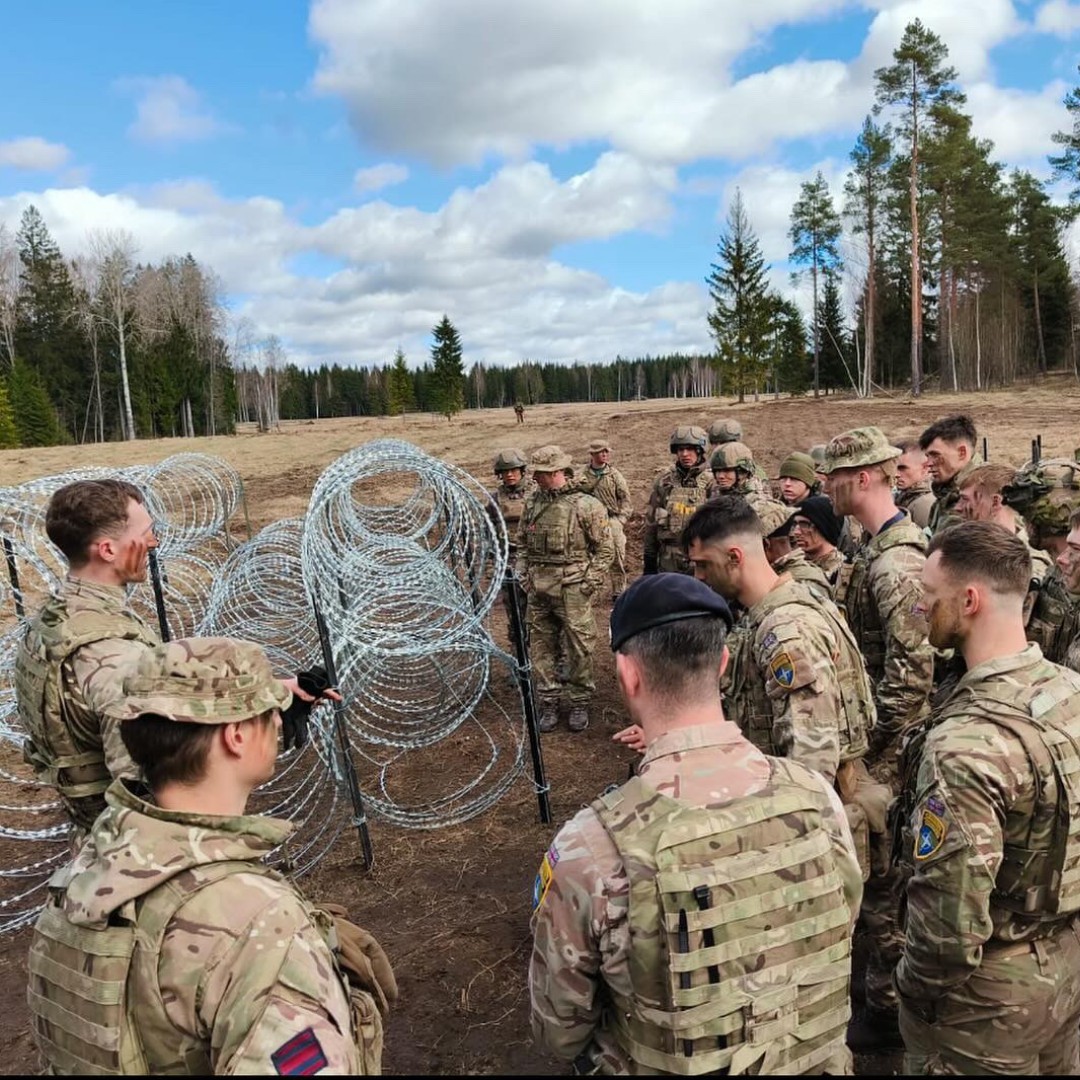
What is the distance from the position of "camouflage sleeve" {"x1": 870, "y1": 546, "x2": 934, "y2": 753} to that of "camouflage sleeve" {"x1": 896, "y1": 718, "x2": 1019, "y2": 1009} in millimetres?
1518

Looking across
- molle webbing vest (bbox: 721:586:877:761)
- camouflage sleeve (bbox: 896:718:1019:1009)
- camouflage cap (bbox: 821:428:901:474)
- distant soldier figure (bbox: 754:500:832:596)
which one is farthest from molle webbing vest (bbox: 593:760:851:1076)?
camouflage cap (bbox: 821:428:901:474)

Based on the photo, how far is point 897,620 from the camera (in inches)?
143

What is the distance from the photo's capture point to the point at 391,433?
33812 millimetres

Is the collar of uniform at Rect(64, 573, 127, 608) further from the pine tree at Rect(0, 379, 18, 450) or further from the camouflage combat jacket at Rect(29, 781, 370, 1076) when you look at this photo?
the pine tree at Rect(0, 379, 18, 450)

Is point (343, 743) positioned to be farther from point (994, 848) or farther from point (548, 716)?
point (994, 848)

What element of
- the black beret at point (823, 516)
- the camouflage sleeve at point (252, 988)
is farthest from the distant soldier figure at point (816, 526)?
the camouflage sleeve at point (252, 988)

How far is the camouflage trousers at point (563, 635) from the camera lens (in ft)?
23.5

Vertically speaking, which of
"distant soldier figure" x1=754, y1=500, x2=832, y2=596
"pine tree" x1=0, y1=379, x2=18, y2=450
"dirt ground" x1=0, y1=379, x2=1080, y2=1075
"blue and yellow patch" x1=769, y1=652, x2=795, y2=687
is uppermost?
"pine tree" x1=0, y1=379, x2=18, y2=450

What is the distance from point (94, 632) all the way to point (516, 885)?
300cm

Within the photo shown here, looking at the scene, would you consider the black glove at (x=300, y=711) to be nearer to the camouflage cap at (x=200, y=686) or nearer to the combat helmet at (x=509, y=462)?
the camouflage cap at (x=200, y=686)

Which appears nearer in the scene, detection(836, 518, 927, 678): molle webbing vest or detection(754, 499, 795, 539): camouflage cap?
detection(836, 518, 927, 678): molle webbing vest

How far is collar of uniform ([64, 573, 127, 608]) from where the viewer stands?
2.99 metres

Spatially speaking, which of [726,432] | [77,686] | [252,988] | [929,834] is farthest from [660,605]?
[726,432]

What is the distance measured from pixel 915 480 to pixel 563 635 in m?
3.27
